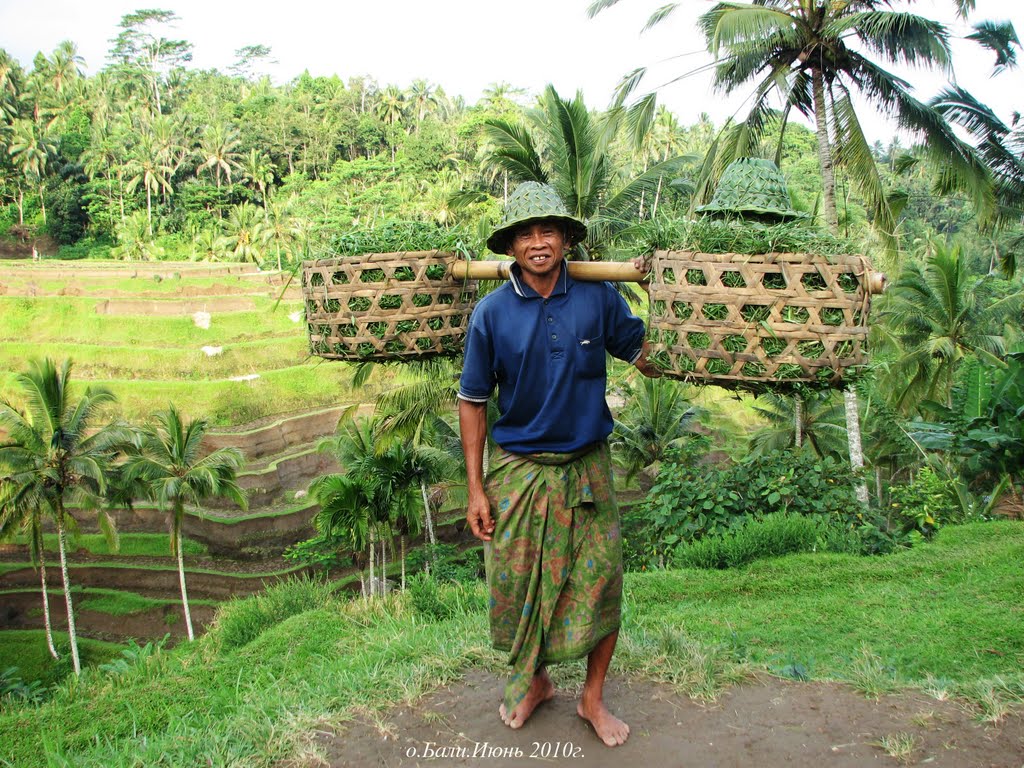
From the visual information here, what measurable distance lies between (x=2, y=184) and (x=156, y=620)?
32.5 meters

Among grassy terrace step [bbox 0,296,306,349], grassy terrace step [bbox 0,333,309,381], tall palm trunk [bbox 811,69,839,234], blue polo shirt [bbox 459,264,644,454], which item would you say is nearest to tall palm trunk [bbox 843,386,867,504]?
tall palm trunk [bbox 811,69,839,234]

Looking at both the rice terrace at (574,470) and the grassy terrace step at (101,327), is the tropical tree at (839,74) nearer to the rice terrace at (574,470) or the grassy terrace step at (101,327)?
the rice terrace at (574,470)

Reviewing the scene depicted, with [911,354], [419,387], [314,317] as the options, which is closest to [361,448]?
[419,387]

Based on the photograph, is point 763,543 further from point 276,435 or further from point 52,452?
point 276,435

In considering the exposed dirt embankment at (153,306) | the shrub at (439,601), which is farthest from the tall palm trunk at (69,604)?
the shrub at (439,601)

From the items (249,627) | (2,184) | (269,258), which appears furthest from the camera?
(2,184)

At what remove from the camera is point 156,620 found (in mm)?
17375

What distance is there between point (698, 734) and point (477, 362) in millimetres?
1472

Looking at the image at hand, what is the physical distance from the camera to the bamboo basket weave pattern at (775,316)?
219 centimetres

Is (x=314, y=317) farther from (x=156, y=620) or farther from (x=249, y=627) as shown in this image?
(x=156, y=620)

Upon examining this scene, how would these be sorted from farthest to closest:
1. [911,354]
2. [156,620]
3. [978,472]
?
[156,620], [911,354], [978,472]

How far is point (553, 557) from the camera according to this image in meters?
2.63

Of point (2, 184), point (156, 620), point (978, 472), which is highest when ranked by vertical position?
point (2, 184)

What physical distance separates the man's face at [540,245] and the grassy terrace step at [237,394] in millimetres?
20903
